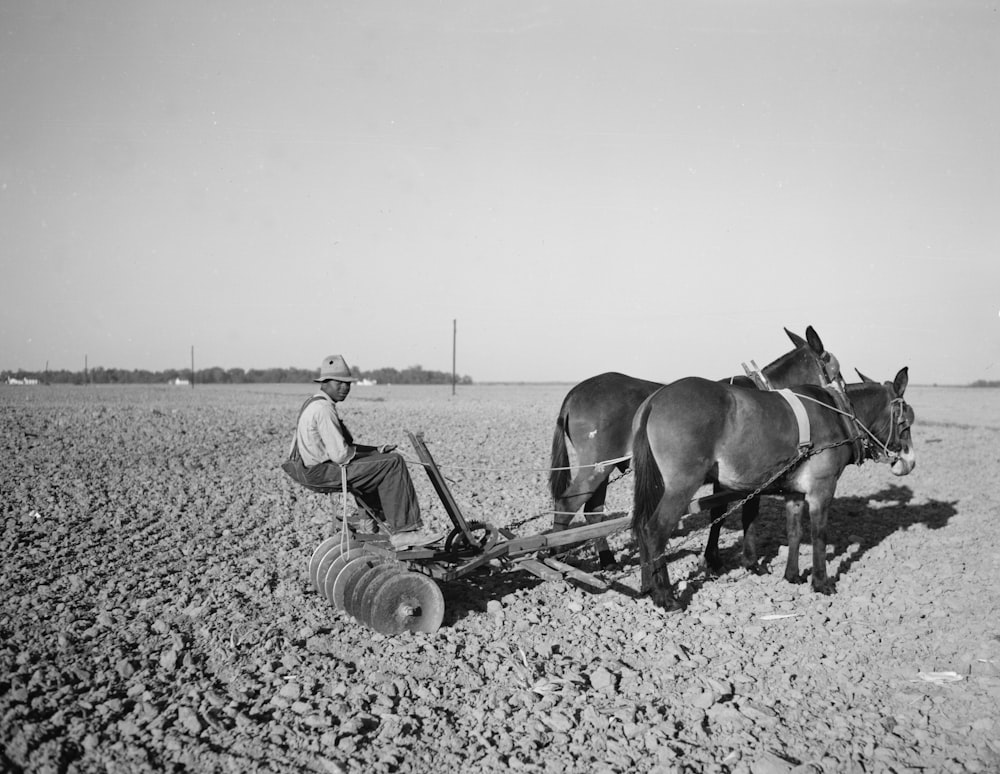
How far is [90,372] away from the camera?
10144cm

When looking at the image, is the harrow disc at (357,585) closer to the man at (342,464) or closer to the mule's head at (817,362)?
the man at (342,464)

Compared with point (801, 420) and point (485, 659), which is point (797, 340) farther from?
point (485, 659)

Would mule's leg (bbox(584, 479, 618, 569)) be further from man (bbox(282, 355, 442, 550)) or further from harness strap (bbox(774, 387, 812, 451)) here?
man (bbox(282, 355, 442, 550))

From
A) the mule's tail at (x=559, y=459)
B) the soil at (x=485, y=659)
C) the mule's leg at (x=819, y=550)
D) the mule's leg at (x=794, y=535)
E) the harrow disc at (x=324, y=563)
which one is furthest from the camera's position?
the mule's tail at (x=559, y=459)

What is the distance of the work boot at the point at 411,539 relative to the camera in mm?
5406

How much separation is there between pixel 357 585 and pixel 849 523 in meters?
7.25

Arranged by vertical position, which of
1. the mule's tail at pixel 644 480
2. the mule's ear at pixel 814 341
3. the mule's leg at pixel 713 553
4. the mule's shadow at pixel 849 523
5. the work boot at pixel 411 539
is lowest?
the mule's shadow at pixel 849 523

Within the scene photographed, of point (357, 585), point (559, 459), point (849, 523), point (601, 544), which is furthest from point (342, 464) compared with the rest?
point (849, 523)

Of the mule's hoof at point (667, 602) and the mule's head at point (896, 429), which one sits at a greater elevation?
the mule's head at point (896, 429)

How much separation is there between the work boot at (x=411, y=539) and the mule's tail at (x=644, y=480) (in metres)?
1.77

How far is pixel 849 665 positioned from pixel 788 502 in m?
2.45

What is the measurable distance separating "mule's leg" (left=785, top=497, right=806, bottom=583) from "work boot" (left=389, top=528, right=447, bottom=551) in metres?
3.61

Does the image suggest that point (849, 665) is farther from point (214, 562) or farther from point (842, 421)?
point (214, 562)

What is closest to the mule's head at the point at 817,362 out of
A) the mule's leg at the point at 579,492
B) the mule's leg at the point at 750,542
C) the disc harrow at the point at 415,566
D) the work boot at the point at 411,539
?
the mule's leg at the point at 750,542
